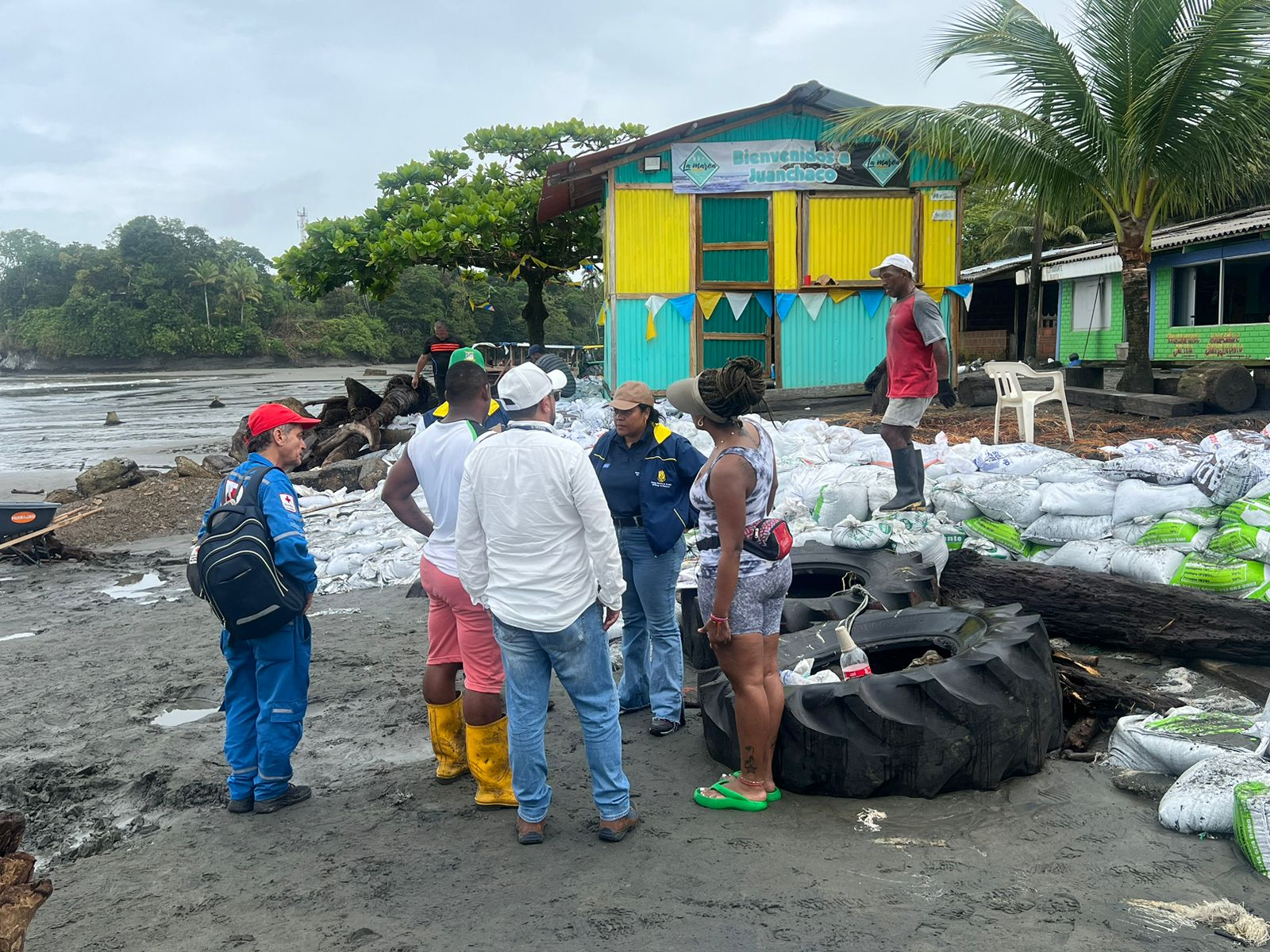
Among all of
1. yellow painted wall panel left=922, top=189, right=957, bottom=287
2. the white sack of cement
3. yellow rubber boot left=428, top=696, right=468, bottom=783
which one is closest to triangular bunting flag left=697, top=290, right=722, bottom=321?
yellow painted wall panel left=922, top=189, right=957, bottom=287

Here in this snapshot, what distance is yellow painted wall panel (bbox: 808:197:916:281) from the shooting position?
577 inches

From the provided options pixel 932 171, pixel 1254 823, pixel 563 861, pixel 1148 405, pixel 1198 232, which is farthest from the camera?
pixel 1198 232

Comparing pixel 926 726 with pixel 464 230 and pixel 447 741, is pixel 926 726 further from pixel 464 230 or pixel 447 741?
pixel 464 230

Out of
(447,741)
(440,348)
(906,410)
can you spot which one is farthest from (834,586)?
(440,348)

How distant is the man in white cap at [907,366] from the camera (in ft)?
21.3

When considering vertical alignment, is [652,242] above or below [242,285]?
below

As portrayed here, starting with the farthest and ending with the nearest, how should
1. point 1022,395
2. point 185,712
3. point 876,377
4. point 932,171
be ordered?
point 932,171, point 876,377, point 1022,395, point 185,712

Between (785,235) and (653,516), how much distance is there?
1086 centimetres

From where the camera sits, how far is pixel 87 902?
3.36 meters

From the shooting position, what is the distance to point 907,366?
6.66 meters

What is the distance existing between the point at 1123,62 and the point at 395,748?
41.2ft

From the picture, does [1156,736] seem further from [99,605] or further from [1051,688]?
[99,605]

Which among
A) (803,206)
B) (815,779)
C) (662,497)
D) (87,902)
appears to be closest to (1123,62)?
(803,206)

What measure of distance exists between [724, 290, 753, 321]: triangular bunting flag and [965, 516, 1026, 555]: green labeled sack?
8.60 m
